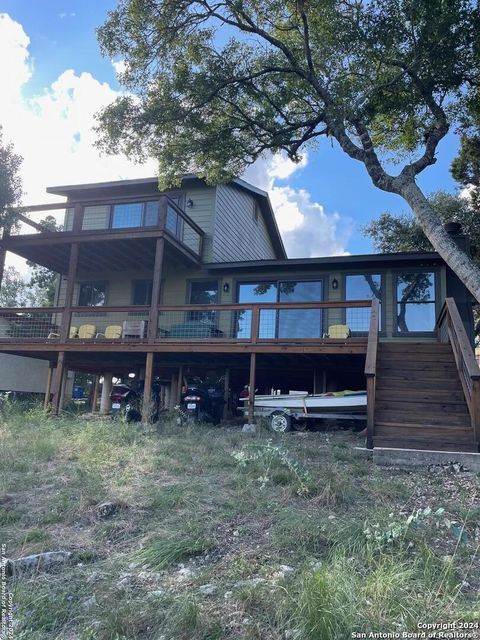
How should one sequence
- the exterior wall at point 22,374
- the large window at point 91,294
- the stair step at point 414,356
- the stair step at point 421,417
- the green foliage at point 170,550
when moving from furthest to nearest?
the exterior wall at point 22,374
the large window at point 91,294
the stair step at point 414,356
the stair step at point 421,417
the green foliage at point 170,550

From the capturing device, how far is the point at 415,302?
1257 cm

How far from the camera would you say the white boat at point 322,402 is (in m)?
9.88

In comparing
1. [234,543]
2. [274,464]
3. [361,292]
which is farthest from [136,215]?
[234,543]

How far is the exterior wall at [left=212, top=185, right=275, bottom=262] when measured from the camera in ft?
50.2

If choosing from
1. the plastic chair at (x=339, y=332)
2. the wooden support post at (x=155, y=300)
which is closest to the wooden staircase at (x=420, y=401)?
the plastic chair at (x=339, y=332)

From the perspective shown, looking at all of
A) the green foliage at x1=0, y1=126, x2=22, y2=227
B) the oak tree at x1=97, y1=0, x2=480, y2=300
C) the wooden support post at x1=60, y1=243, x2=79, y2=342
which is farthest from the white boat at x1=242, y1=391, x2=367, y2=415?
the green foliage at x1=0, y1=126, x2=22, y2=227

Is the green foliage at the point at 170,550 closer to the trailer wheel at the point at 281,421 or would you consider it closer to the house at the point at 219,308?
the house at the point at 219,308

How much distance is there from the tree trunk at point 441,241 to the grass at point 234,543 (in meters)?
→ 2.87

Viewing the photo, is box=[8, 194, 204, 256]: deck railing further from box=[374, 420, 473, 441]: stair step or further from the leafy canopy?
box=[374, 420, 473, 441]: stair step

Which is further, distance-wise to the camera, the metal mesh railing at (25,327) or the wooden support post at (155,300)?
the metal mesh railing at (25,327)

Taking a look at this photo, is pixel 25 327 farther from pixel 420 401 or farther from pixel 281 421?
pixel 420 401

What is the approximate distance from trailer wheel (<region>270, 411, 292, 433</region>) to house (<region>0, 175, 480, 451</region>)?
0.84 m

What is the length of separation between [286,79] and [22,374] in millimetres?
12132

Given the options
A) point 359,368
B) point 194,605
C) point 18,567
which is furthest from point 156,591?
point 359,368
